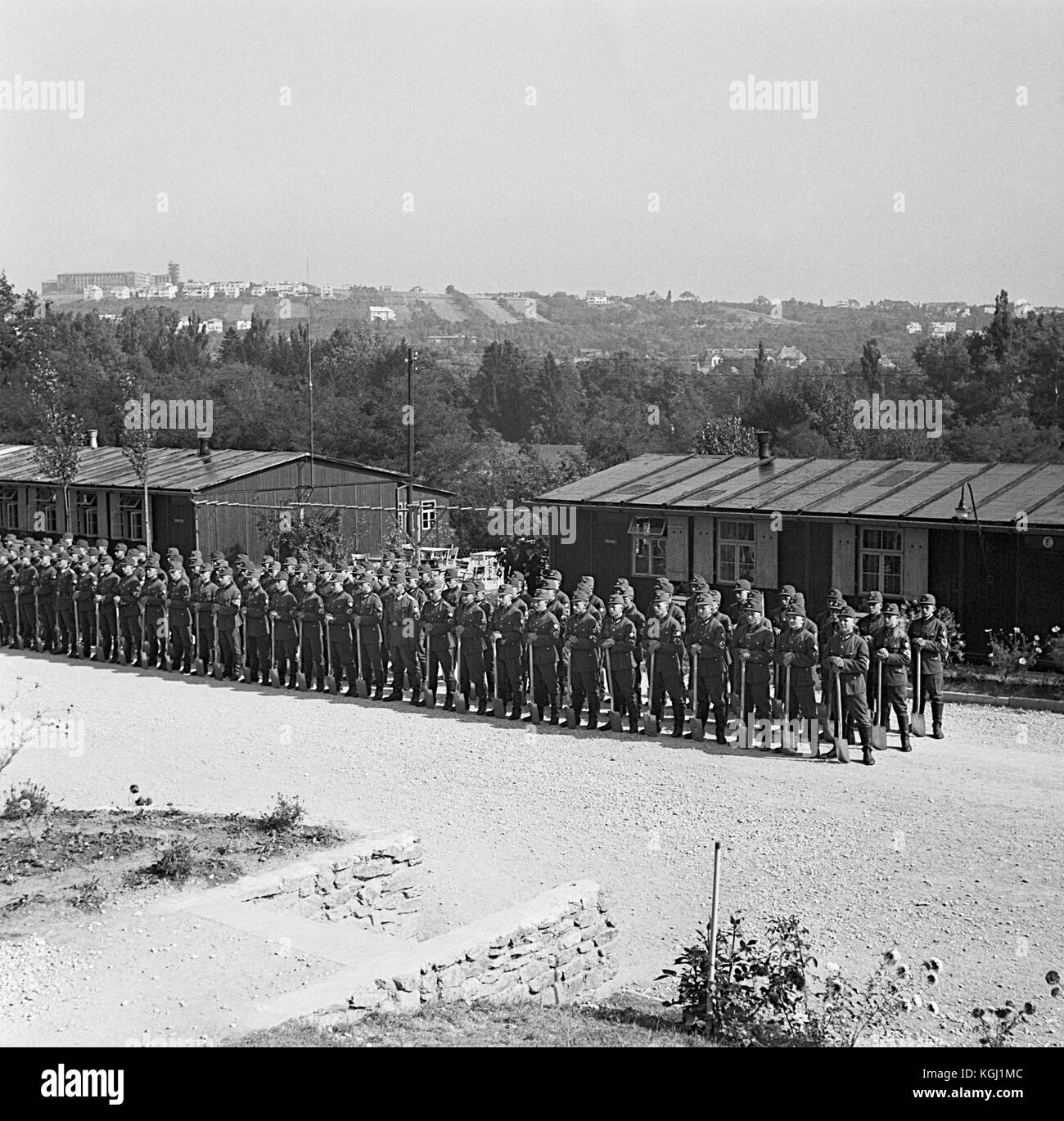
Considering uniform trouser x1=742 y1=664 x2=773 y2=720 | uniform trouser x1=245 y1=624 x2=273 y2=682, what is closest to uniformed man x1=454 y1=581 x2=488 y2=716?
uniform trouser x1=245 y1=624 x2=273 y2=682

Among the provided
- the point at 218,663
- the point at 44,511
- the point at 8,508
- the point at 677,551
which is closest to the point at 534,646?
the point at 218,663

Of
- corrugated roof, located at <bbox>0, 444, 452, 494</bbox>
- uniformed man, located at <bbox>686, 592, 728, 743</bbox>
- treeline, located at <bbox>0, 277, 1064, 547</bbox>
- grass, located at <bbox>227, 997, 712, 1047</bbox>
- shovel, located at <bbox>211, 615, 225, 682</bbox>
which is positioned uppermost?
treeline, located at <bbox>0, 277, 1064, 547</bbox>

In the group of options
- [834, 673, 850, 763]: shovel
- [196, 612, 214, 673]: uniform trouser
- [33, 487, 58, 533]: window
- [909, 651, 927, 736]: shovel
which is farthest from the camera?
[33, 487, 58, 533]: window

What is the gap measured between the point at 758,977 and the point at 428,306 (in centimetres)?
19058

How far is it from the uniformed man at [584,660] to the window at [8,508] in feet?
76.8

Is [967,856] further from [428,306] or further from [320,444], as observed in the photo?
[428,306]

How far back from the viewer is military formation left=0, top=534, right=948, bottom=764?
1588 centimetres

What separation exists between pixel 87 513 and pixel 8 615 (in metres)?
10.3

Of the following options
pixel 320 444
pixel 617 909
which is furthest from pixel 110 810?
pixel 320 444

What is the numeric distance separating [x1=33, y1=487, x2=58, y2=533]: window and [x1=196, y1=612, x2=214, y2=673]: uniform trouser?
50.5 ft

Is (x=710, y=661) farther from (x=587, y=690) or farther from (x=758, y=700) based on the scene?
(x=587, y=690)

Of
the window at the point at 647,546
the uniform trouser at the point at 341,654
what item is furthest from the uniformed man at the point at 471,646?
the window at the point at 647,546

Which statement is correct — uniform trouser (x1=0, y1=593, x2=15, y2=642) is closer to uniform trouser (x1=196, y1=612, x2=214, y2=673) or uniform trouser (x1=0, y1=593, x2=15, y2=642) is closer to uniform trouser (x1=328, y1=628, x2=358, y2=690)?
uniform trouser (x1=196, y1=612, x2=214, y2=673)

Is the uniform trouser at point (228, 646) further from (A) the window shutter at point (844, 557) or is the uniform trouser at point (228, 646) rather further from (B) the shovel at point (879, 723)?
(B) the shovel at point (879, 723)
